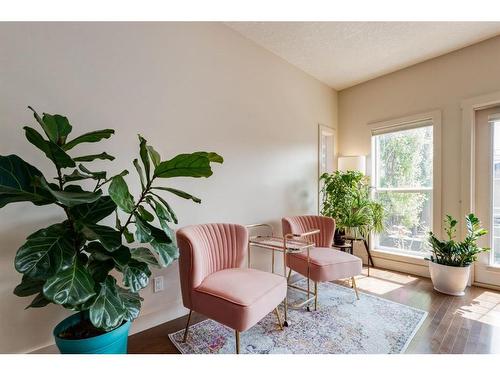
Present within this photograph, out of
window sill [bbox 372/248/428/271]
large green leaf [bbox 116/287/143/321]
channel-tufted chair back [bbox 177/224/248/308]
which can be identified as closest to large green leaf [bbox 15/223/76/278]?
large green leaf [bbox 116/287/143/321]

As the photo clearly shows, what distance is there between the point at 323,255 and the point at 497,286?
2097 mm

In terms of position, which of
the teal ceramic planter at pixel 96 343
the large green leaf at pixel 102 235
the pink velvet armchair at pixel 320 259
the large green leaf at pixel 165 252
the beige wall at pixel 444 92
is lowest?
the teal ceramic planter at pixel 96 343

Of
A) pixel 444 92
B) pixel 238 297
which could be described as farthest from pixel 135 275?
pixel 444 92

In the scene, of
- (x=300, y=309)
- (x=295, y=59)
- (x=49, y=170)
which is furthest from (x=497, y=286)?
(x=49, y=170)

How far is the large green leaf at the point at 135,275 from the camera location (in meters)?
1.25

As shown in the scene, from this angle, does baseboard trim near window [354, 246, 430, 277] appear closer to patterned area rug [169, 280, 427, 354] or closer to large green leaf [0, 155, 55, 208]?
patterned area rug [169, 280, 427, 354]

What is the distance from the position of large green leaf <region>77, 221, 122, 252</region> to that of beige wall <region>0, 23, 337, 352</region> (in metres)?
0.61

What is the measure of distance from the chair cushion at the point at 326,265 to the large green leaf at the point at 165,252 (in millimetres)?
1402

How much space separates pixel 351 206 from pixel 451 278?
4.12ft

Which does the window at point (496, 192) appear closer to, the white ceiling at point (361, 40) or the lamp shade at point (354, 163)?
the white ceiling at point (361, 40)

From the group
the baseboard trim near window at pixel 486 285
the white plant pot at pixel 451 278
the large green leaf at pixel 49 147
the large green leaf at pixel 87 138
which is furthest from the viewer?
the baseboard trim near window at pixel 486 285

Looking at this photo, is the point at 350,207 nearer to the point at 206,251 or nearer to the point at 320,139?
the point at 320,139

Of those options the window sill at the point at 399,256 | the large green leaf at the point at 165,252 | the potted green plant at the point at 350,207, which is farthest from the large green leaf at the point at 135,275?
the window sill at the point at 399,256
